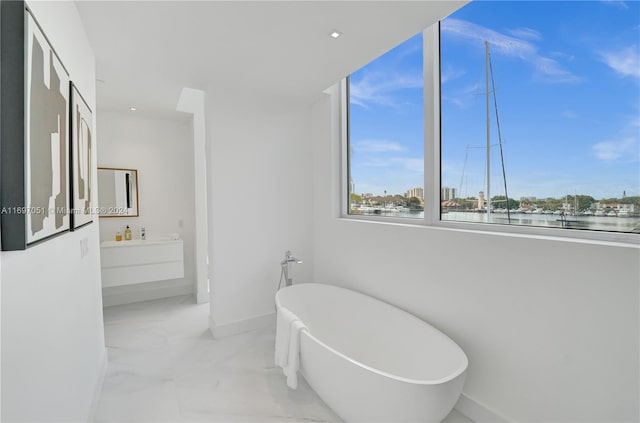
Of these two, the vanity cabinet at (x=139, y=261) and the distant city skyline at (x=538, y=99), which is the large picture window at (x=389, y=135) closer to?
the distant city skyline at (x=538, y=99)

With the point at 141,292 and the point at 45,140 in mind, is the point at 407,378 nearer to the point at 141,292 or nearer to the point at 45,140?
the point at 45,140

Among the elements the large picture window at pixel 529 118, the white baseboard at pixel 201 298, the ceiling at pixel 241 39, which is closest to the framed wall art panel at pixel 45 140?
the ceiling at pixel 241 39

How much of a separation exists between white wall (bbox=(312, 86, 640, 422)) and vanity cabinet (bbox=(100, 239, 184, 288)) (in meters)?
2.74

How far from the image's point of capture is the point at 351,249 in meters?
2.84

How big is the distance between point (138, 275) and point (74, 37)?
2688 millimetres

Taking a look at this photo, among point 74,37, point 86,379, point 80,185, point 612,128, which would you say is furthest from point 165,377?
point 612,128

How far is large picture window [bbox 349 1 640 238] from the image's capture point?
1.44m

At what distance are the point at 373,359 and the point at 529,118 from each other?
194cm

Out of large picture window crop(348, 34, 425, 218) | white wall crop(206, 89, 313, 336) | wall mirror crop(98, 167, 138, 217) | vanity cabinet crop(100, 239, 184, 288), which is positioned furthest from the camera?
wall mirror crop(98, 167, 138, 217)

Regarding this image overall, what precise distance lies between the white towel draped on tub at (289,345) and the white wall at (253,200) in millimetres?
969

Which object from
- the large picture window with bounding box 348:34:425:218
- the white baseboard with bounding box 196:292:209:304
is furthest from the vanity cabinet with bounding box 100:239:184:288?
the large picture window with bounding box 348:34:425:218

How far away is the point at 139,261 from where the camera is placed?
3477mm

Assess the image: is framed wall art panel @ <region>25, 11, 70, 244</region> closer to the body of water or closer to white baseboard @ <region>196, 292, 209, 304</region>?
the body of water

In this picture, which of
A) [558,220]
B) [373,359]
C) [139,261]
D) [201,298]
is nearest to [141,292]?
[139,261]
